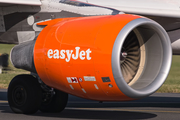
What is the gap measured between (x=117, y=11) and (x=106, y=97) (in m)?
2.22

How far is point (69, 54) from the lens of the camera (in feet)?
24.0

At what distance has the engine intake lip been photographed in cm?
673

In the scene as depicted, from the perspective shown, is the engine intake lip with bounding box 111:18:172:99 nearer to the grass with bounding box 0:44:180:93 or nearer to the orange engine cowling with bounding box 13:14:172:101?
the orange engine cowling with bounding box 13:14:172:101

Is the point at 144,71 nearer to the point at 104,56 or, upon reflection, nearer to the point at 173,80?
the point at 104,56

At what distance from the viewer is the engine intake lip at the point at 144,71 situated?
6730 millimetres

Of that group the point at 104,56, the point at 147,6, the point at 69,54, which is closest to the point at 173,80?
the point at 147,6

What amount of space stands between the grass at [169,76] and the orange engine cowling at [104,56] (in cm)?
1053

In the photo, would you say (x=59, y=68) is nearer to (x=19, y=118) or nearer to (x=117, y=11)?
(x=19, y=118)

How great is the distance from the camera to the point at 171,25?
923cm

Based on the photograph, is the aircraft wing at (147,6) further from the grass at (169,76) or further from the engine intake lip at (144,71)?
the grass at (169,76)

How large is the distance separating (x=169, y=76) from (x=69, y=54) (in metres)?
26.0

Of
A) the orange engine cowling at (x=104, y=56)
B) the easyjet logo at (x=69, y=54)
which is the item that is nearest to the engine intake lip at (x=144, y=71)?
the orange engine cowling at (x=104, y=56)

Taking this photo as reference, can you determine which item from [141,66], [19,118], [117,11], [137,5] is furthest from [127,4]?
[19,118]

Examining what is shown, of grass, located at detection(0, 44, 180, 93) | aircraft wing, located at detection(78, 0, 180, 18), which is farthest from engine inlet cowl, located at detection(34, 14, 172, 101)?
grass, located at detection(0, 44, 180, 93)
